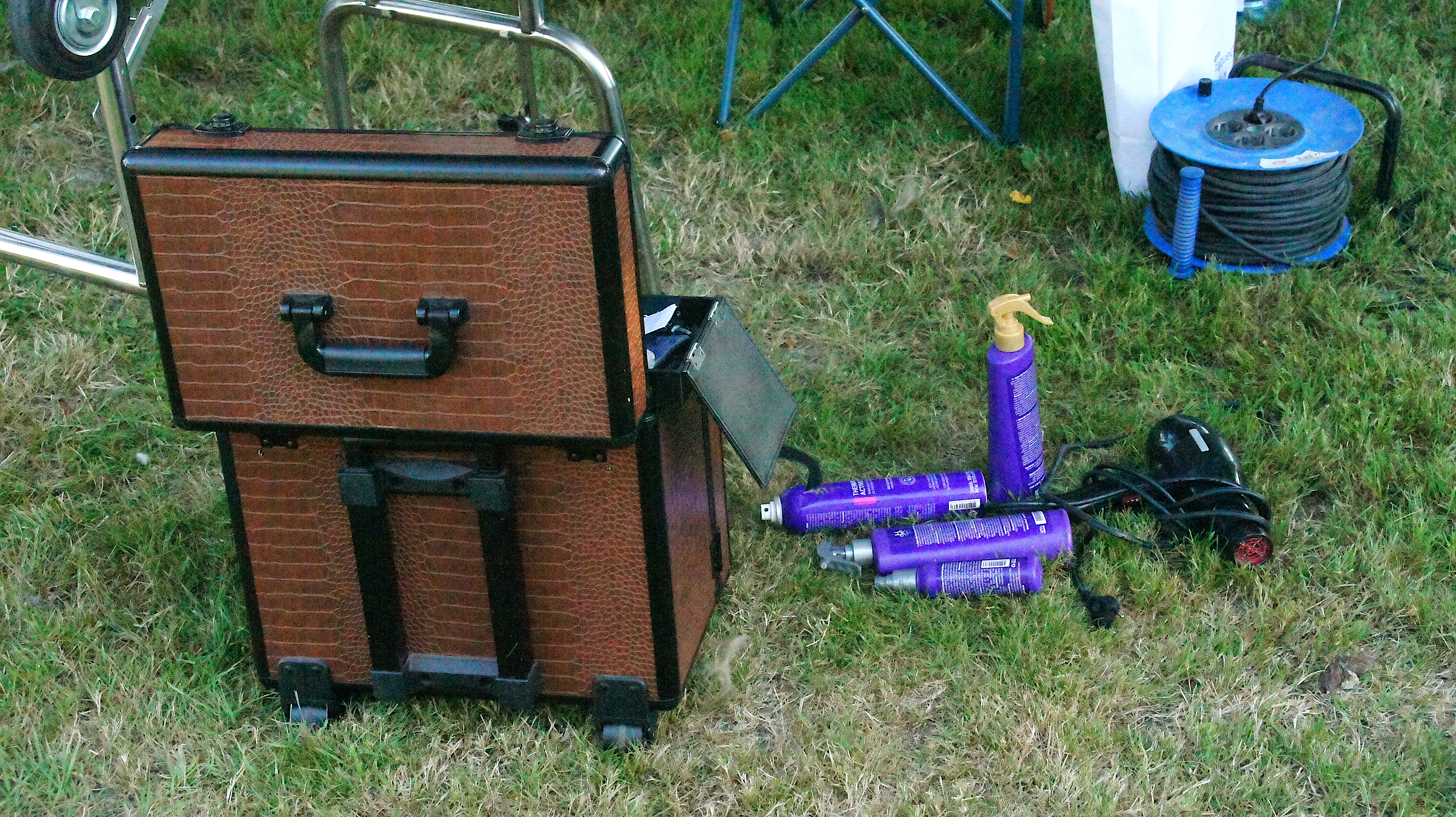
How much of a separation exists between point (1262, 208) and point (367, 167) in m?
2.30

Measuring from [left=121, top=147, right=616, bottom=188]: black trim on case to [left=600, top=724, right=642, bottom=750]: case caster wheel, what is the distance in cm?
93

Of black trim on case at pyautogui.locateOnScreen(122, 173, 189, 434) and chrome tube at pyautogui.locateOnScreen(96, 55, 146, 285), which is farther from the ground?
chrome tube at pyautogui.locateOnScreen(96, 55, 146, 285)

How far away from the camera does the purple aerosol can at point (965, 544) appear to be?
2.59 metres

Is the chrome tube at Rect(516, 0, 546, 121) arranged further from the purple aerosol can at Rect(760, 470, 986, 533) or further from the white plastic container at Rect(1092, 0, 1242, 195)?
the white plastic container at Rect(1092, 0, 1242, 195)

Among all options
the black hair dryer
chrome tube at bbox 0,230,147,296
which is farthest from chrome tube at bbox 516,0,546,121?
the black hair dryer

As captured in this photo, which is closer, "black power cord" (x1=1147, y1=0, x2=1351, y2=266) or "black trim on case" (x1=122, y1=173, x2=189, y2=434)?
"black trim on case" (x1=122, y1=173, x2=189, y2=434)

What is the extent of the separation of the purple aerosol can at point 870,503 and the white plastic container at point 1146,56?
1.33 meters

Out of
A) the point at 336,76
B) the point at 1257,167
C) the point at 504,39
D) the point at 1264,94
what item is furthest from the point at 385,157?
the point at 1264,94

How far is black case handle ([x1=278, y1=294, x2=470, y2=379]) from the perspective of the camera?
6.32ft

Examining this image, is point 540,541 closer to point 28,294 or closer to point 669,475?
point 669,475

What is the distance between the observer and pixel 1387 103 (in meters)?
3.43

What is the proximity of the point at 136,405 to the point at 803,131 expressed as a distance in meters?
1.96

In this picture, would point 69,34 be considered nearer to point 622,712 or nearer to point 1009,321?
point 622,712

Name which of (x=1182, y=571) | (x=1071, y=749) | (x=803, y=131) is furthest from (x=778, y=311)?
(x=1071, y=749)
